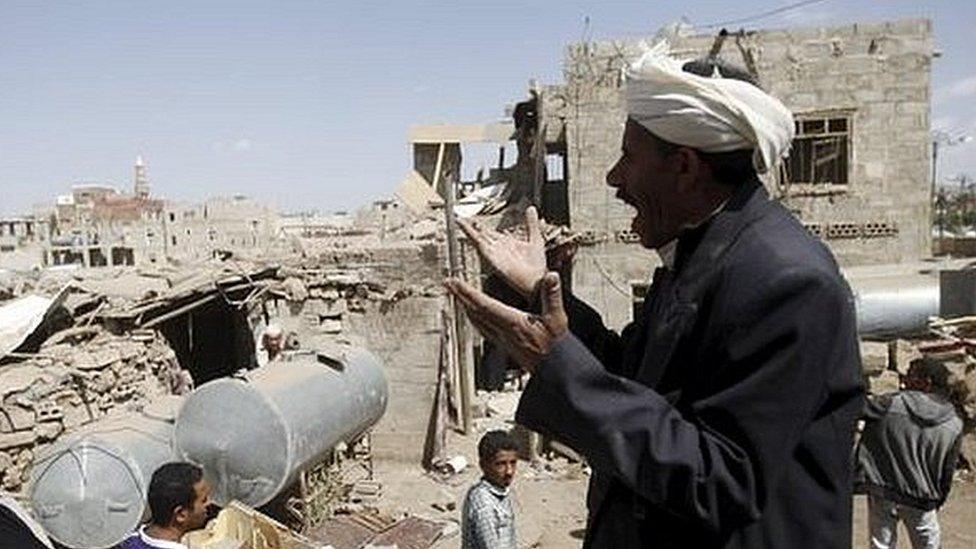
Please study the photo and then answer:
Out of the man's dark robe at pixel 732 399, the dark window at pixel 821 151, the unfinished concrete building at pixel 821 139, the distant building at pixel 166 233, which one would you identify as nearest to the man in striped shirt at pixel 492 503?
the man's dark robe at pixel 732 399

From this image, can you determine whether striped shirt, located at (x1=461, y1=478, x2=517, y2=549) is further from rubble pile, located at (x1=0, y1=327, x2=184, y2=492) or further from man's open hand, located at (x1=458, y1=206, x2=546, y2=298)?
rubble pile, located at (x1=0, y1=327, x2=184, y2=492)

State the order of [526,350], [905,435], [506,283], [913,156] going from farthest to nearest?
[913,156]
[905,435]
[506,283]
[526,350]

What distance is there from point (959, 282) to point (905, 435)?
534 cm

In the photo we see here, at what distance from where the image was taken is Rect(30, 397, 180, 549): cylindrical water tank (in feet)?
19.7

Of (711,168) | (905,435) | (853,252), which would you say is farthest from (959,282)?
(711,168)

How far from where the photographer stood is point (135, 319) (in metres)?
8.95

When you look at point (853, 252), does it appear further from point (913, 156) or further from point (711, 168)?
point (711, 168)

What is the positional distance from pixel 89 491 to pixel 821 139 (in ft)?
40.2

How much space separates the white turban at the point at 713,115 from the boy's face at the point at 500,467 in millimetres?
3379

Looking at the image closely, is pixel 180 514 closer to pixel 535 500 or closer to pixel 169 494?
pixel 169 494

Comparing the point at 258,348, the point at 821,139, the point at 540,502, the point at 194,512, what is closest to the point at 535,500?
the point at 540,502

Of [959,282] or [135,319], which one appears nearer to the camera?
[135,319]

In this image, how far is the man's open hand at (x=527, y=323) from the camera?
1.21 metres

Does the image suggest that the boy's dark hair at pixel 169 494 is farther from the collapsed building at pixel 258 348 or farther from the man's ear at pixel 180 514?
the collapsed building at pixel 258 348
